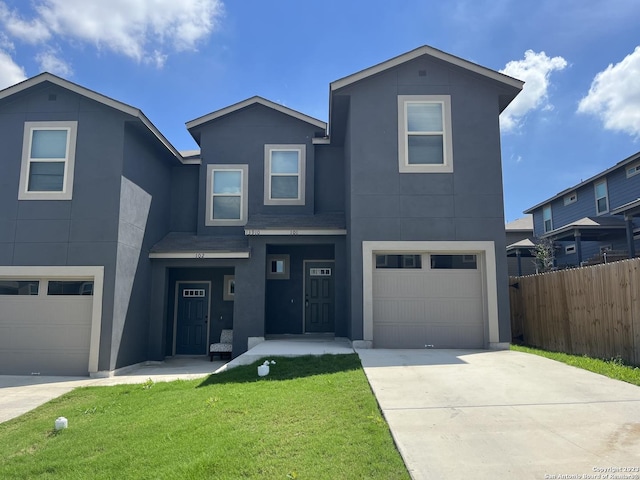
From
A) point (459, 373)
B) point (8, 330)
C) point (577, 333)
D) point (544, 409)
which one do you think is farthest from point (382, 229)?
point (8, 330)

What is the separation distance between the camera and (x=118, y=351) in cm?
1070

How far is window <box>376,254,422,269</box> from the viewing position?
1055cm

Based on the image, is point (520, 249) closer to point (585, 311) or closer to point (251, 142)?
point (585, 311)

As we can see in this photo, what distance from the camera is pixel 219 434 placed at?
492 cm

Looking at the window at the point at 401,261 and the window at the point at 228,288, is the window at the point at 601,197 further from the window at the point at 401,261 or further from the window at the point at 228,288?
the window at the point at 228,288

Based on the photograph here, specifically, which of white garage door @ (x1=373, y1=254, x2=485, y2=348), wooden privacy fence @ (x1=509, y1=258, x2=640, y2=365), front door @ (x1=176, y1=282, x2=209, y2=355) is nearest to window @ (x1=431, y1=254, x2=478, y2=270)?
white garage door @ (x1=373, y1=254, x2=485, y2=348)

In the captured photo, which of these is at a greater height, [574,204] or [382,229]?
[574,204]

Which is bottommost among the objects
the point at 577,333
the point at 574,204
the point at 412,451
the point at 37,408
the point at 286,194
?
the point at 37,408

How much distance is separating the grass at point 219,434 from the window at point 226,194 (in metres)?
6.56

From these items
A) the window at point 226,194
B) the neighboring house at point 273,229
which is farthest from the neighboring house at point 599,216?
the window at point 226,194

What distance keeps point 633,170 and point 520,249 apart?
577 cm

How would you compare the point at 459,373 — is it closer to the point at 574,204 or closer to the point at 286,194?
the point at 286,194

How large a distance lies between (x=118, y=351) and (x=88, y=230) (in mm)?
2994

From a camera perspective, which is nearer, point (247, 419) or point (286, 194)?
point (247, 419)
